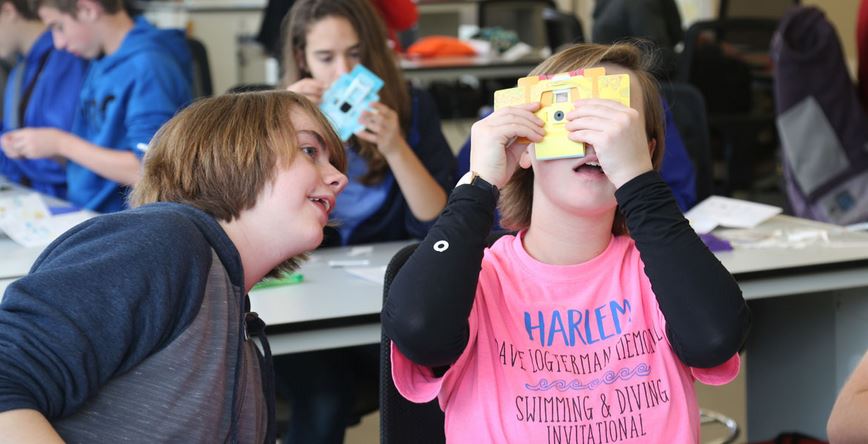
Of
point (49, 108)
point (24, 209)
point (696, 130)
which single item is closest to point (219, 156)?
point (24, 209)

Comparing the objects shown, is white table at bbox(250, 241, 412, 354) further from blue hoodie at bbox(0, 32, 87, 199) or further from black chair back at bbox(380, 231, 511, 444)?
A: blue hoodie at bbox(0, 32, 87, 199)

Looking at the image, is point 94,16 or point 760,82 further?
point 760,82

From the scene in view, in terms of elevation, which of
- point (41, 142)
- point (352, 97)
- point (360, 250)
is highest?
point (352, 97)

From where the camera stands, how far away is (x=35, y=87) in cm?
367

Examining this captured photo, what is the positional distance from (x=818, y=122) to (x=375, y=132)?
60.3 inches

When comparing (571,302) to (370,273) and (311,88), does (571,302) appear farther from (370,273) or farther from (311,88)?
(311,88)

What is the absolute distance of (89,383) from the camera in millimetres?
1113

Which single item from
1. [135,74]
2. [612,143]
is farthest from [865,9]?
[612,143]

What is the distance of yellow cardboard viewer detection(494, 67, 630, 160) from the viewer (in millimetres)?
1373

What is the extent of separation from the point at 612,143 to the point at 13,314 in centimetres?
71

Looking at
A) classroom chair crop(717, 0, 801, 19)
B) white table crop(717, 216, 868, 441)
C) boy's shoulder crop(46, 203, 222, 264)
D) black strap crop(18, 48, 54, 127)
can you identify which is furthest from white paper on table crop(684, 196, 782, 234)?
classroom chair crop(717, 0, 801, 19)

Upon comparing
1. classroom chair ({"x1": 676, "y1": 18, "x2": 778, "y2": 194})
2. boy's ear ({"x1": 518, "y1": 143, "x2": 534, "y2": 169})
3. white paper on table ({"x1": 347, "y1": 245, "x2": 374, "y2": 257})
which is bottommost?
classroom chair ({"x1": 676, "y1": 18, "x2": 778, "y2": 194})

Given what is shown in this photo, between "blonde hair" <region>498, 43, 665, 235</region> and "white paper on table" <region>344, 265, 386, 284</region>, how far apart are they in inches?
23.8

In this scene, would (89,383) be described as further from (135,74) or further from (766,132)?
Answer: (766,132)
